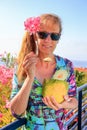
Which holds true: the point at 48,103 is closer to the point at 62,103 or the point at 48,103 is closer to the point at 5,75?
the point at 62,103

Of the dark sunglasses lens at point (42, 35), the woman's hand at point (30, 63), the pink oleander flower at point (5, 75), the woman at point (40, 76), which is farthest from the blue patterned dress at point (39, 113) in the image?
the pink oleander flower at point (5, 75)

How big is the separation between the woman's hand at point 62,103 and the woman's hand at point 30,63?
7.3 inches

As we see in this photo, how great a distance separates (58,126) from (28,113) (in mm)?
218

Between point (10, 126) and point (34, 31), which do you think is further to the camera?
point (34, 31)

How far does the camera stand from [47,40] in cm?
242

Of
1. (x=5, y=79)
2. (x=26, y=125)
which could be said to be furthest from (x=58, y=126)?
(x=5, y=79)

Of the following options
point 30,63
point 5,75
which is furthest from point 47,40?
point 5,75

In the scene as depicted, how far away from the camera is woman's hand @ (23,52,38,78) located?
7.33ft

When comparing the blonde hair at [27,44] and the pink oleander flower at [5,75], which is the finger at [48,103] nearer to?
the blonde hair at [27,44]

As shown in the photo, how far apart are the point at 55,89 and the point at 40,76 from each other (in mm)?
162

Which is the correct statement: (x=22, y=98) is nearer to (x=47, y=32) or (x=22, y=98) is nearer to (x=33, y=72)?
(x=33, y=72)

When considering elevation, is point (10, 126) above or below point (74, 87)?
below

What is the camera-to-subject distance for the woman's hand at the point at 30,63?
2234 mm

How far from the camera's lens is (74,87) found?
96.8 inches
